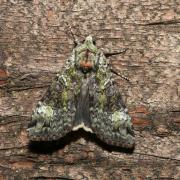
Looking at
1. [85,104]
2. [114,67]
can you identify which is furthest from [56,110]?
[114,67]

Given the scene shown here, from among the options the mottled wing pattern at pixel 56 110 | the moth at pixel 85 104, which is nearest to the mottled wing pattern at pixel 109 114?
the moth at pixel 85 104

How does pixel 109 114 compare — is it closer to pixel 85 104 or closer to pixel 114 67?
pixel 85 104

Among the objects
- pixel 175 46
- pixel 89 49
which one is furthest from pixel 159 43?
pixel 89 49

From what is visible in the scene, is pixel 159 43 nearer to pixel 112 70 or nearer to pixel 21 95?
pixel 112 70

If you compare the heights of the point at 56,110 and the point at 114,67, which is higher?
the point at 114,67

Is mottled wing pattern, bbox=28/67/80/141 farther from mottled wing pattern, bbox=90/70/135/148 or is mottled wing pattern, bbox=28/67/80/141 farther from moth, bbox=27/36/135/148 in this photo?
mottled wing pattern, bbox=90/70/135/148

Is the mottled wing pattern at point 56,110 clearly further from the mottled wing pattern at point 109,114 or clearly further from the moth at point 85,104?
the mottled wing pattern at point 109,114
